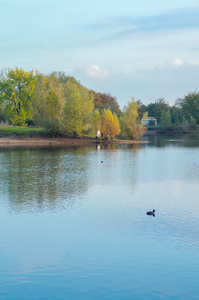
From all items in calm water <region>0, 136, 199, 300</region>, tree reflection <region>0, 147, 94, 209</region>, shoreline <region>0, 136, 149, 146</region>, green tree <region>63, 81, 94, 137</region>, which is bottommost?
calm water <region>0, 136, 199, 300</region>

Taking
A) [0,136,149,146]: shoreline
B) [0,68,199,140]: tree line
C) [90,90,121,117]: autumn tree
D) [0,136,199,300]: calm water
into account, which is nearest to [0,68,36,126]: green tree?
[0,68,199,140]: tree line

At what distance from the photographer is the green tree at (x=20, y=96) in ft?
364

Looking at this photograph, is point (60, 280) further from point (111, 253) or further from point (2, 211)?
point (2, 211)

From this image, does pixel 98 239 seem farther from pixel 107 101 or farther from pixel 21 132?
pixel 107 101

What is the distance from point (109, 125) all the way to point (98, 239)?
270 feet

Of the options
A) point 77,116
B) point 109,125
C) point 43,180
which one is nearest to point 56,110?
point 77,116

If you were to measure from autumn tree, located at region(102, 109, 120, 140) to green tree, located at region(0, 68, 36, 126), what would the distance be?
2329cm

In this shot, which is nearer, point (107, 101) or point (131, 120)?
point (131, 120)

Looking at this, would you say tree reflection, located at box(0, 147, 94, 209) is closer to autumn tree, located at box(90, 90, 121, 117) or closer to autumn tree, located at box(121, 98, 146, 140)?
autumn tree, located at box(121, 98, 146, 140)

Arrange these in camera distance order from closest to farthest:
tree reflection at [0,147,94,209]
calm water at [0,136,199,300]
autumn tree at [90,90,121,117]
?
calm water at [0,136,199,300], tree reflection at [0,147,94,209], autumn tree at [90,90,121,117]

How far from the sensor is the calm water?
14.5 m

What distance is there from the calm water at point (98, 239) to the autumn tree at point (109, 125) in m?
63.0

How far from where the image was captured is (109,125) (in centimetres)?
10125

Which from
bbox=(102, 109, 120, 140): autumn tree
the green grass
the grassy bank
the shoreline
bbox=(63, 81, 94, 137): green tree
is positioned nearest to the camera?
the shoreline
